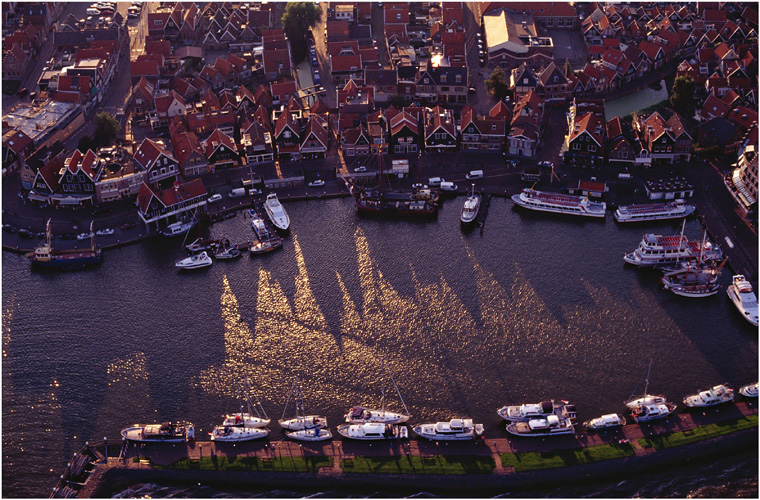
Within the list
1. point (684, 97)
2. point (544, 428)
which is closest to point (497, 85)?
point (684, 97)

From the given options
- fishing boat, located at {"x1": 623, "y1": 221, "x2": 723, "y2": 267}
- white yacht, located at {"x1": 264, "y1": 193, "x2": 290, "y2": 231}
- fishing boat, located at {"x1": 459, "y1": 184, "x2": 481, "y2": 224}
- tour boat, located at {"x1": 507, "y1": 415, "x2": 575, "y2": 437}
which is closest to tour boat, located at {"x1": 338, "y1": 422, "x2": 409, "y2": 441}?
tour boat, located at {"x1": 507, "y1": 415, "x2": 575, "y2": 437}

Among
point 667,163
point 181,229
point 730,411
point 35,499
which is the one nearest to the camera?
point 35,499

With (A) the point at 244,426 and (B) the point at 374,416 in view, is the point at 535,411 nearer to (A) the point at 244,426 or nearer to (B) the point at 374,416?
(B) the point at 374,416

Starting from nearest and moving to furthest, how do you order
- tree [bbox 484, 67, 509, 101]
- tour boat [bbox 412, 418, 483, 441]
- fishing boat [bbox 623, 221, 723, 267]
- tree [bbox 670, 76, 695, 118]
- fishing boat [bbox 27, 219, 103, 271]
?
tour boat [bbox 412, 418, 483, 441]
fishing boat [bbox 623, 221, 723, 267]
fishing boat [bbox 27, 219, 103, 271]
tree [bbox 670, 76, 695, 118]
tree [bbox 484, 67, 509, 101]

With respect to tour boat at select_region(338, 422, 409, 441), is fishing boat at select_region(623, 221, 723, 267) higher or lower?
higher

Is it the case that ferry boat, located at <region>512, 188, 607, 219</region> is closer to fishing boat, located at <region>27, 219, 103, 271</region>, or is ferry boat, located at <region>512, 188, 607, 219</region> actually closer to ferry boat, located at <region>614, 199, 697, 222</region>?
ferry boat, located at <region>614, 199, 697, 222</region>

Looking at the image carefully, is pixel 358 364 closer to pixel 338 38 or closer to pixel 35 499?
pixel 35 499

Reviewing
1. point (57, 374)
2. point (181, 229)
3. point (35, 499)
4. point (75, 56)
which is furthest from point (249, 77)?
point (35, 499)
